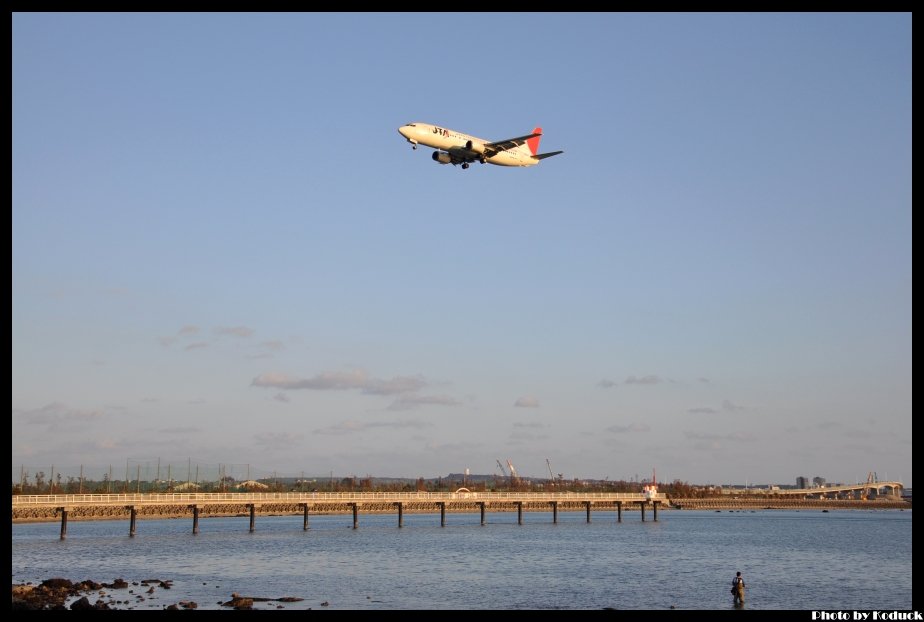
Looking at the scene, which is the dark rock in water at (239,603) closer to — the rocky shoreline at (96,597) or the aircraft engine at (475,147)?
the rocky shoreline at (96,597)

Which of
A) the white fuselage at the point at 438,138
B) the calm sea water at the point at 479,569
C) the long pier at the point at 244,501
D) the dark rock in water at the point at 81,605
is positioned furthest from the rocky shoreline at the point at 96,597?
the white fuselage at the point at 438,138

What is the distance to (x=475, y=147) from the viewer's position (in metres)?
79.9

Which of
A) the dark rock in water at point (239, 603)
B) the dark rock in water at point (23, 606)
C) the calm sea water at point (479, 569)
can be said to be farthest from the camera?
the calm sea water at point (479, 569)

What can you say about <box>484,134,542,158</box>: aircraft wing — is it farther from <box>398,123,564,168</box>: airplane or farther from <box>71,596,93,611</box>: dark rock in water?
<box>71,596,93,611</box>: dark rock in water

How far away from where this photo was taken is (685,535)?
422ft

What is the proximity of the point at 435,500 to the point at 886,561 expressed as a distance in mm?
60783

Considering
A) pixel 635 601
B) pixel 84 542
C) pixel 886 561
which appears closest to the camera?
pixel 635 601

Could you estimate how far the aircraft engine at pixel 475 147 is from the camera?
7925cm

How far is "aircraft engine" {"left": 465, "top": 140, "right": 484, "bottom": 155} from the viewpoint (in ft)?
260

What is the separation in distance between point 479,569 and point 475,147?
36.2 metres

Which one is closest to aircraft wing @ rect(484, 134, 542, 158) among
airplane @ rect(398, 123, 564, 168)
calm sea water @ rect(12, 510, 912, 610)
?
airplane @ rect(398, 123, 564, 168)

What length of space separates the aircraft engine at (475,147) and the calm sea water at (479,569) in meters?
35.9
